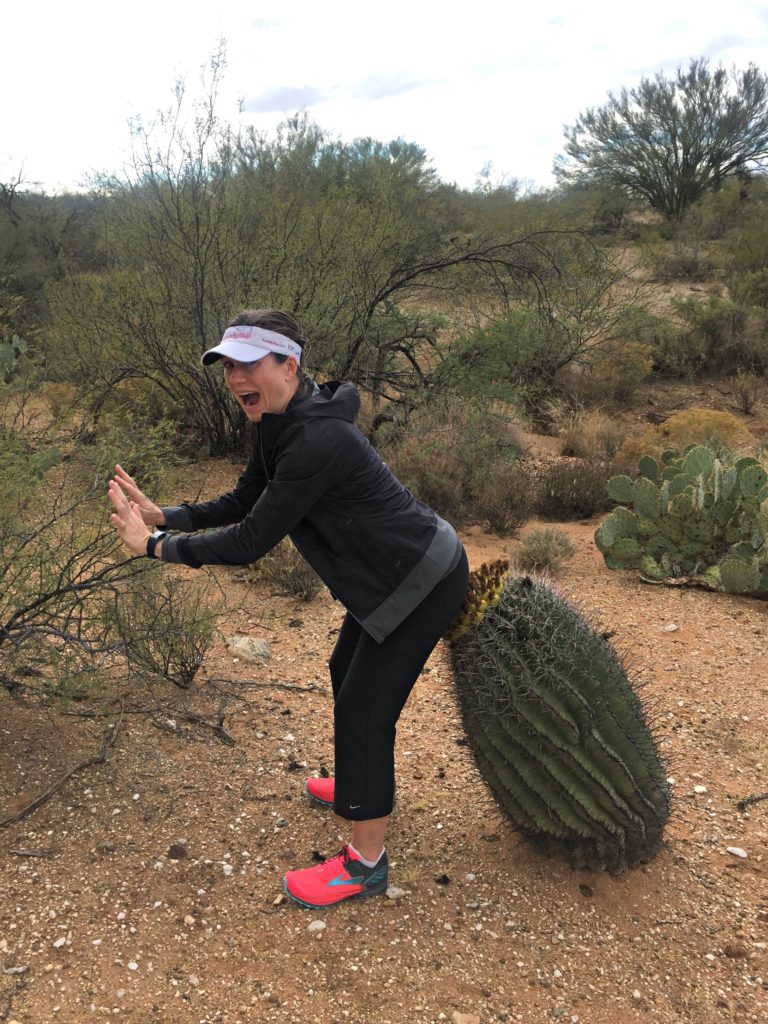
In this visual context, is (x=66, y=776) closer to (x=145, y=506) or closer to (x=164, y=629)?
(x=164, y=629)

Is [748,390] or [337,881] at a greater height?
[748,390]

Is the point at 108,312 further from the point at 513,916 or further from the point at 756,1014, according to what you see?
the point at 756,1014

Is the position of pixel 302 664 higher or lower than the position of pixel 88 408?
lower

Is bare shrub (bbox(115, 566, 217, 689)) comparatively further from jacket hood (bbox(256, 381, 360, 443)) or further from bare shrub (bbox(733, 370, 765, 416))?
bare shrub (bbox(733, 370, 765, 416))

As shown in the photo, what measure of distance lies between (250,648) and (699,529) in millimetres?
3441

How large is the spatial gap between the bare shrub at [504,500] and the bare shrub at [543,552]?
0.96 meters

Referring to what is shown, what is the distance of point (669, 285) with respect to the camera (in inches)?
712

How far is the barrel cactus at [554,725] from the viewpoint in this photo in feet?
8.32

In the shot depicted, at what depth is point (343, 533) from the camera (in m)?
2.32

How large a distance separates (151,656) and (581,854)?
7.01 feet

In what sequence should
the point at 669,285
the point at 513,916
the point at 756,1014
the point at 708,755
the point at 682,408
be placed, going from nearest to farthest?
the point at 756,1014
the point at 513,916
the point at 708,755
the point at 682,408
the point at 669,285

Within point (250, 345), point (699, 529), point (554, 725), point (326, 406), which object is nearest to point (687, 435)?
point (699, 529)

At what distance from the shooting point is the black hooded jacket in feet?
7.21

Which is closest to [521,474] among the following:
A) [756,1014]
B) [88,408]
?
[88,408]
